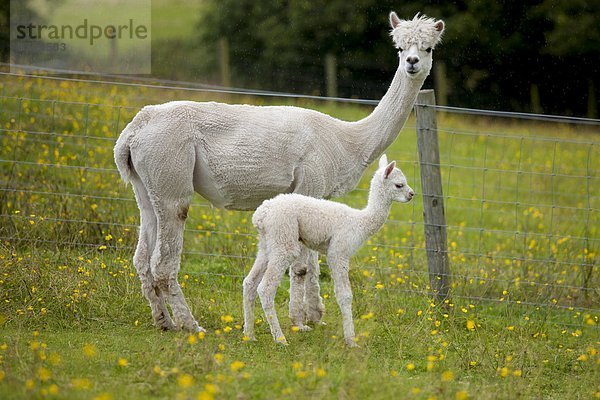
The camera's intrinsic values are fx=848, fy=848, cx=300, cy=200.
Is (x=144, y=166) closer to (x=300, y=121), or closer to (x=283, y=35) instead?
(x=300, y=121)

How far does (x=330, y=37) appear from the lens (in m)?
22.1

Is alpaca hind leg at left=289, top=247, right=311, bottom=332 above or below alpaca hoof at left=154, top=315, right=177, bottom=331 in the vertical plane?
above

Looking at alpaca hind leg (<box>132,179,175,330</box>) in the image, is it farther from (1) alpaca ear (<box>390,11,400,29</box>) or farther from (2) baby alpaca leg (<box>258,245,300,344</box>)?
(1) alpaca ear (<box>390,11,400,29</box>)

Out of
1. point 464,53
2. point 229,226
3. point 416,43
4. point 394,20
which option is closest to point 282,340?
point 416,43

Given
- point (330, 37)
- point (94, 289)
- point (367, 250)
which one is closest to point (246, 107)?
point (94, 289)

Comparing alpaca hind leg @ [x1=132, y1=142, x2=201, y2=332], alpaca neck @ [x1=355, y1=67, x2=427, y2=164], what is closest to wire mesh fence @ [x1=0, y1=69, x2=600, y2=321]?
alpaca neck @ [x1=355, y1=67, x2=427, y2=164]

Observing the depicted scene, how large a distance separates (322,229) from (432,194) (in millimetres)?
1797

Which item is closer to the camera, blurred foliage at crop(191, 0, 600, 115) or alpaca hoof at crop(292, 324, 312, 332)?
alpaca hoof at crop(292, 324, 312, 332)

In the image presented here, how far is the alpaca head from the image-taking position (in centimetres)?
Result: 616

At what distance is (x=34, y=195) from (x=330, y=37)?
14.9 meters

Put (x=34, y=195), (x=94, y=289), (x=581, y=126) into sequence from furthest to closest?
(x=581, y=126), (x=34, y=195), (x=94, y=289)

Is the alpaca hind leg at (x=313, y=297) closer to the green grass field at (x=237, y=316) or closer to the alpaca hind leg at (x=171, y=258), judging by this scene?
the green grass field at (x=237, y=316)

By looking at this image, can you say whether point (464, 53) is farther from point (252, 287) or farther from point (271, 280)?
point (271, 280)

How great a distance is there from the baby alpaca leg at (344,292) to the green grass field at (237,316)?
0.15m
